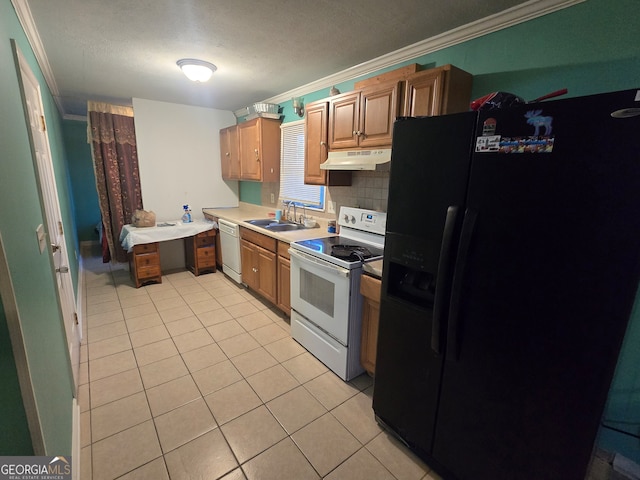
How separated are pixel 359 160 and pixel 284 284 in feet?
4.70

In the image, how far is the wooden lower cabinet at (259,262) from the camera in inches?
121

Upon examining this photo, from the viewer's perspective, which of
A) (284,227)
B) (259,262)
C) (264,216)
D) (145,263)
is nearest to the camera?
(259,262)

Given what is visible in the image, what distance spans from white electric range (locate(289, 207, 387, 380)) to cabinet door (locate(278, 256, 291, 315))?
225 millimetres

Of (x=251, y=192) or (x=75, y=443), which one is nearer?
(x=75, y=443)

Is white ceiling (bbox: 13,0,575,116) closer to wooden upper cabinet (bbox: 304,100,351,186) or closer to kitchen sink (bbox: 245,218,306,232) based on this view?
wooden upper cabinet (bbox: 304,100,351,186)

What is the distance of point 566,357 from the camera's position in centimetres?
106

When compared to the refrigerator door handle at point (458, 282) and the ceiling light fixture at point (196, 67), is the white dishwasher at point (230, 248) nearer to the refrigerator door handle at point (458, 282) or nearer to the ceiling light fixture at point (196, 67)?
the ceiling light fixture at point (196, 67)

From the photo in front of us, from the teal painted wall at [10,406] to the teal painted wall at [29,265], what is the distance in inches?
0.8

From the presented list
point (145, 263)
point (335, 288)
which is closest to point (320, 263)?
point (335, 288)

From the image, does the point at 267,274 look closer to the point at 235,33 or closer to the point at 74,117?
the point at 235,33

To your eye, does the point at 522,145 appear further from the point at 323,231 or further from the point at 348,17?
the point at 323,231

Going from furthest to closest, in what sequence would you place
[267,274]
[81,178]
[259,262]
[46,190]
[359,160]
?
[81,178] → [259,262] → [267,274] → [359,160] → [46,190]

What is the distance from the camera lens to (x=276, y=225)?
11.7 ft

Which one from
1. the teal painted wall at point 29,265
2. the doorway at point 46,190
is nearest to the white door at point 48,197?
the doorway at point 46,190
